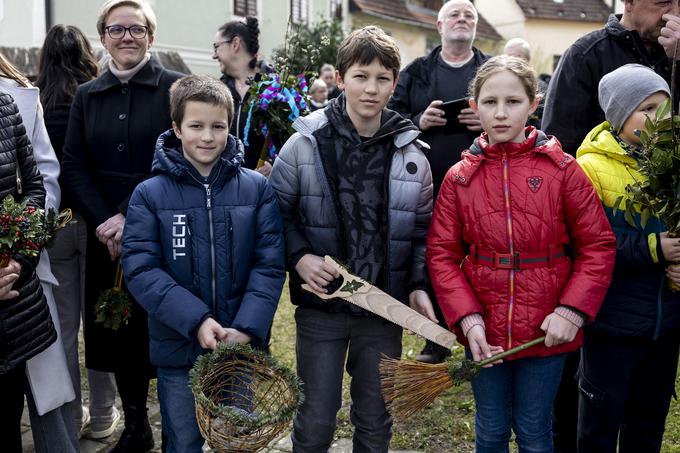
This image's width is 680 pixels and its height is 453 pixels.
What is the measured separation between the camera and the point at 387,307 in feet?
9.69

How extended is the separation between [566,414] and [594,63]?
176 cm

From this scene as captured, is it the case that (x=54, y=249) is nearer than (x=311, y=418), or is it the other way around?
(x=311, y=418)

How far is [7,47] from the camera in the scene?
40.1 feet

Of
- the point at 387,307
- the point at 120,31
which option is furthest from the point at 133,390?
the point at 120,31

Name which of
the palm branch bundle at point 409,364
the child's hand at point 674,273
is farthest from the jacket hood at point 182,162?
the child's hand at point 674,273

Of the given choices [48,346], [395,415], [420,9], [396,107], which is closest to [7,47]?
[396,107]

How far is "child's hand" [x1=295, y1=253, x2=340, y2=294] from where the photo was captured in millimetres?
3078

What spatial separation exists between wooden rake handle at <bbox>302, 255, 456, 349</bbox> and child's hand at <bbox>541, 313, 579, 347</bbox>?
1.18 feet

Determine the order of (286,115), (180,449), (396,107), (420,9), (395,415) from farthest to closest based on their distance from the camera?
(420,9) < (396,107) < (286,115) < (180,449) < (395,415)

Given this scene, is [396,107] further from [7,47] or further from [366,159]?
[7,47]

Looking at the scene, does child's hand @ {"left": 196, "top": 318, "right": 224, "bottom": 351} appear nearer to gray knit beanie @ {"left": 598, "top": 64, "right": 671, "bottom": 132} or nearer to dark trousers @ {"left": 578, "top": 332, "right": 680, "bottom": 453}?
dark trousers @ {"left": 578, "top": 332, "right": 680, "bottom": 453}

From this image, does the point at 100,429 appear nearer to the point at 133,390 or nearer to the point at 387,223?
the point at 133,390

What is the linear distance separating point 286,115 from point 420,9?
25.1 m

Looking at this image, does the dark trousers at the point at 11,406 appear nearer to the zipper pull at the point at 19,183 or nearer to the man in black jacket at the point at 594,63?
the zipper pull at the point at 19,183
